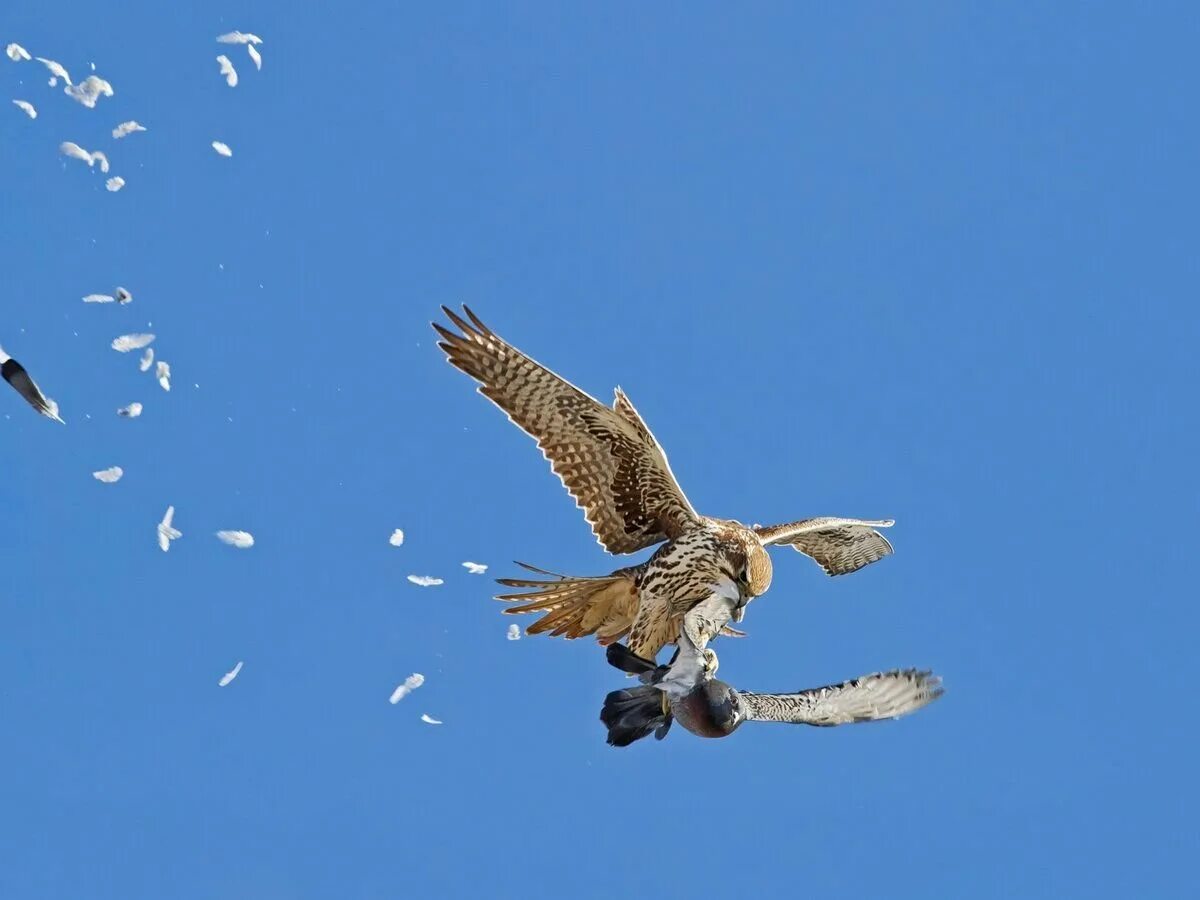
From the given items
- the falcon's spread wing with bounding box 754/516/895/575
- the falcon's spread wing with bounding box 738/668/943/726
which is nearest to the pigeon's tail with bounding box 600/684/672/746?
the falcon's spread wing with bounding box 738/668/943/726

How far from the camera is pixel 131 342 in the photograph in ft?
39.4

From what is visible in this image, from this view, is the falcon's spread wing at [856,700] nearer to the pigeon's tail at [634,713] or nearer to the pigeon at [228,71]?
the pigeon's tail at [634,713]

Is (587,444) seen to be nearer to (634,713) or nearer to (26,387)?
(634,713)

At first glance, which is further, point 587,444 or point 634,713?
point 587,444

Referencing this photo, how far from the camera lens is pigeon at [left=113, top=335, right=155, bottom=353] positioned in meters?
12.0

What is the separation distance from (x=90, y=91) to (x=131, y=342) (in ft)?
5.70

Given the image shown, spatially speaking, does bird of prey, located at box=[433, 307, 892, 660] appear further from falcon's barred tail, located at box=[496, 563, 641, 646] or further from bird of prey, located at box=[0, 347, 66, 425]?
bird of prey, located at box=[0, 347, 66, 425]

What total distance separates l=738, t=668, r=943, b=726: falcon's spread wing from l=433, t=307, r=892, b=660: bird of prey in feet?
2.63

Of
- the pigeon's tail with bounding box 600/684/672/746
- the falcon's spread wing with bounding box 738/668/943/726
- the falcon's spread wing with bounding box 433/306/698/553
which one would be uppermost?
the falcon's spread wing with bounding box 433/306/698/553

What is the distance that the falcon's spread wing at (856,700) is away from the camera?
10.8 metres

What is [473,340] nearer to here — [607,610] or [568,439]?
[568,439]

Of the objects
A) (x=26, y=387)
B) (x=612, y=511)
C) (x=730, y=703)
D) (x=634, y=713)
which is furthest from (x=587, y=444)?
(x=26, y=387)

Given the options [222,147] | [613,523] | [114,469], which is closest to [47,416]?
[114,469]

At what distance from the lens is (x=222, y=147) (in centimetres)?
1152
